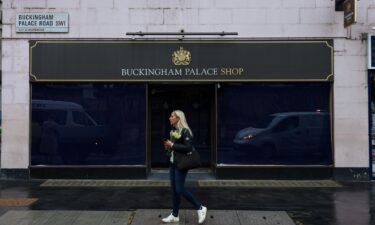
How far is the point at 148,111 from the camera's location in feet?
41.0

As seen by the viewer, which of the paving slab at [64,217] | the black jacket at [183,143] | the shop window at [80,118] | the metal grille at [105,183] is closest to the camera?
the black jacket at [183,143]

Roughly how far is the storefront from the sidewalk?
745 millimetres

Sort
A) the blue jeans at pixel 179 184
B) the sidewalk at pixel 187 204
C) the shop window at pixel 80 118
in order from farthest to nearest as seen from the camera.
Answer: the shop window at pixel 80 118, the sidewalk at pixel 187 204, the blue jeans at pixel 179 184

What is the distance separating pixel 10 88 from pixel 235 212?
22.2 ft

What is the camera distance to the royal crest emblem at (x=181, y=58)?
12.1 meters

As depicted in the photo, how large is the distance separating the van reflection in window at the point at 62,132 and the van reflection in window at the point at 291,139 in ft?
12.5

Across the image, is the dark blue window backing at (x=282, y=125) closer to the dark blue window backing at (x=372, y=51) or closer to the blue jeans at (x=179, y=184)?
the dark blue window backing at (x=372, y=51)

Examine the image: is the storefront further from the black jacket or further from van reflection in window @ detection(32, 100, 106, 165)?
the black jacket

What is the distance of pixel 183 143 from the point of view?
7.66m

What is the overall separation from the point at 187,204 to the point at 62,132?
4.41 m

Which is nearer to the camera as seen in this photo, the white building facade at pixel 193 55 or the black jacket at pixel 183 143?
the black jacket at pixel 183 143

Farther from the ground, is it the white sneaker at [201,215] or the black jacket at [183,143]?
the black jacket at [183,143]

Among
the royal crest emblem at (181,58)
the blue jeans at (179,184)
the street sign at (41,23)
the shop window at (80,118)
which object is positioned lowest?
the blue jeans at (179,184)

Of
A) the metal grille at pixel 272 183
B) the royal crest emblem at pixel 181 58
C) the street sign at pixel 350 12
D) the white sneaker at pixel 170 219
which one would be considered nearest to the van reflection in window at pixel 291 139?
the metal grille at pixel 272 183
